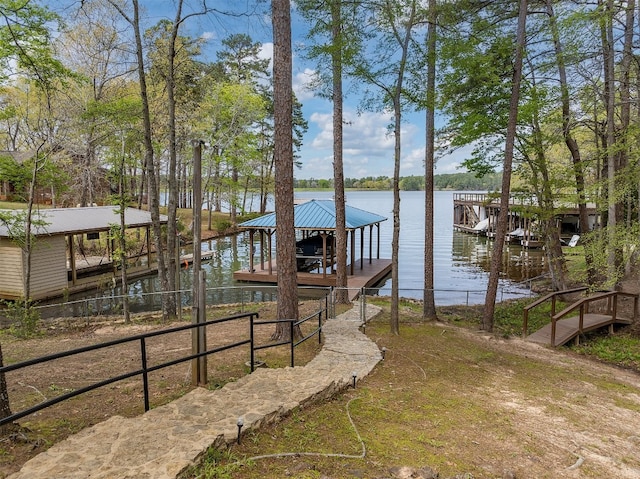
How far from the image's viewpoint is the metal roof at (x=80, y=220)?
1535cm

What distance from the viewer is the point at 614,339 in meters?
9.59

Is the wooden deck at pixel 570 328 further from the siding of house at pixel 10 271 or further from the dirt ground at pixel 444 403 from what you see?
the siding of house at pixel 10 271

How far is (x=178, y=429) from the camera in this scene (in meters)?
3.37

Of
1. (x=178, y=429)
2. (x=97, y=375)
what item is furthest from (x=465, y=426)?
(x=97, y=375)

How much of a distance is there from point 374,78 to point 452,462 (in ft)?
23.4

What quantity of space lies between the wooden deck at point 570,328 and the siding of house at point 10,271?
17.0 m

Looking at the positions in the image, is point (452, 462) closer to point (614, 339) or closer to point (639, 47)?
point (614, 339)

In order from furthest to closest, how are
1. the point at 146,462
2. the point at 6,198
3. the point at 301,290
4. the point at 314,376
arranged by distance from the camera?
the point at 6,198 < the point at 301,290 < the point at 314,376 < the point at 146,462

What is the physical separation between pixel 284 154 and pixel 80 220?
14368 mm

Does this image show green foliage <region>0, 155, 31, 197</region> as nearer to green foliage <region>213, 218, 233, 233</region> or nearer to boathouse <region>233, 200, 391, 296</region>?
boathouse <region>233, 200, 391, 296</region>

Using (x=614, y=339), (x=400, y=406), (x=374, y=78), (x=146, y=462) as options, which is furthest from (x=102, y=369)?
(x=614, y=339)

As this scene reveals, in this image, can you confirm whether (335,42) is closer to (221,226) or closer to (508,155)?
(508,155)

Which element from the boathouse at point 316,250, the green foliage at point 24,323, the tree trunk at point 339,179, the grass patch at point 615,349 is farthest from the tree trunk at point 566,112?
the green foliage at point 24,323

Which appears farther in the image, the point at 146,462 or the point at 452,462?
the point at 452,462
